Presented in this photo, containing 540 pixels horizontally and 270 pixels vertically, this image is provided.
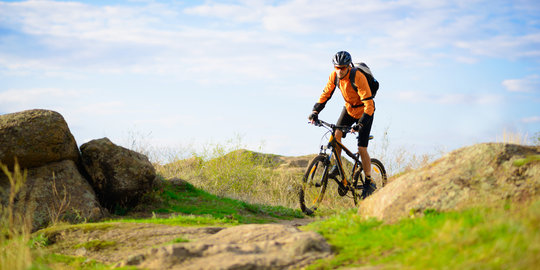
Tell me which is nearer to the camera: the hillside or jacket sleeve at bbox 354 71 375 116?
the hillside

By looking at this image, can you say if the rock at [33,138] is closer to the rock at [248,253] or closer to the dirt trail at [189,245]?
the dirt trail at [189,245]

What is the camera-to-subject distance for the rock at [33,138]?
10250 millimetres

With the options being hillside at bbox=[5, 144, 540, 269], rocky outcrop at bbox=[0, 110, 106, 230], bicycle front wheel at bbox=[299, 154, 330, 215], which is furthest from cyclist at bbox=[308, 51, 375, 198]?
Answer: rocky outcrop at bbox=[0, 110, 106, 230]

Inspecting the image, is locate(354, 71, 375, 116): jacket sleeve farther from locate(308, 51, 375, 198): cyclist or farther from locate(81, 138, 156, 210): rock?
locate(81, 138, 156, 210): rock

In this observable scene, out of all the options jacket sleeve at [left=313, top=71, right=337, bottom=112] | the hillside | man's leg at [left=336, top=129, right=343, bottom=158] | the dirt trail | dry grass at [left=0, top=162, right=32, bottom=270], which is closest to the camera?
the hillside

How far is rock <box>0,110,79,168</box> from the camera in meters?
10.2

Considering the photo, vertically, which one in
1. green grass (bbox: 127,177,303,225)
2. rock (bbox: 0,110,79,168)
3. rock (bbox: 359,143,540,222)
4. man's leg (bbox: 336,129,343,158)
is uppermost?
rock (bbox: 0,110,79,168)

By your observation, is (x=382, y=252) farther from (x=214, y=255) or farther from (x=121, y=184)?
(x=121, y=184)

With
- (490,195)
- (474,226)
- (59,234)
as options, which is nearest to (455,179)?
(490,195)

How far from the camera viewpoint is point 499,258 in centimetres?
378

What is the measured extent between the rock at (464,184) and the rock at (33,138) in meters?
7.51

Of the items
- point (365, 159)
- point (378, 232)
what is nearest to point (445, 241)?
point (378, 232)

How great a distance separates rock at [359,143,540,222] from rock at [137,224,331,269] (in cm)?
139

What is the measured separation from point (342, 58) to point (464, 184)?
166 inches
